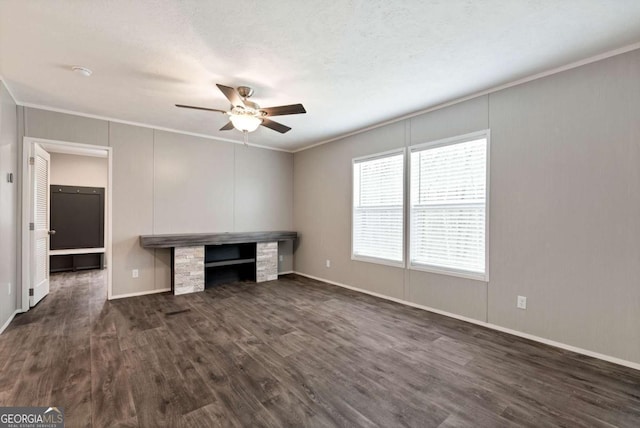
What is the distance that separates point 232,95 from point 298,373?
2.43 metres

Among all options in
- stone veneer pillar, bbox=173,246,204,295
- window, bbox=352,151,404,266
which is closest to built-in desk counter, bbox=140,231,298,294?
stone veneer pillar, bbox=173,246,204,295

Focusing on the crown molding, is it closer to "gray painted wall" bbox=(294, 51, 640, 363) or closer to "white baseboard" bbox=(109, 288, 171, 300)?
"gray painted wall" bbox=(294, 51, 640, 363)

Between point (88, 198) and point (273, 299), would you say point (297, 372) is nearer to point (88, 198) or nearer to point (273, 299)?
point (273, 299)

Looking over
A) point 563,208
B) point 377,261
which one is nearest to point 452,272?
point 377,261

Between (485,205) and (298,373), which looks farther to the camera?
(485,205)

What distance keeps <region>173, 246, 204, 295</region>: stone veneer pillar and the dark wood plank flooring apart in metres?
0.89

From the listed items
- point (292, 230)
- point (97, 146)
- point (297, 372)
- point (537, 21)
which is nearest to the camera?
point (537, 21)

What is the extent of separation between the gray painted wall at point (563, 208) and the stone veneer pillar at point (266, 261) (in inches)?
114

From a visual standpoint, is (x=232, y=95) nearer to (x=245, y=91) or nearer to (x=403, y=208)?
(x=245, y=91)

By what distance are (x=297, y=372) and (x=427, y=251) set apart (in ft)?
7.57

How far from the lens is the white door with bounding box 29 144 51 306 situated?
12.6 feet

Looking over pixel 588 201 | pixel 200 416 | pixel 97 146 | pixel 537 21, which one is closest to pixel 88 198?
pixel 97 146

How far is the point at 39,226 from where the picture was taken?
4.05 meters

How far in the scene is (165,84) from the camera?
3.09 m
